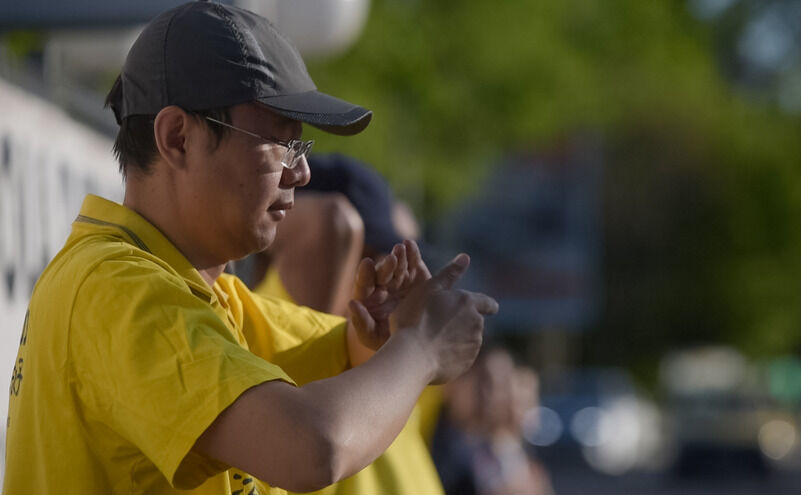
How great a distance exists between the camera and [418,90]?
17.1m

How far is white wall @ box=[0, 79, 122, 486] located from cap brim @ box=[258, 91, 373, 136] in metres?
1.79

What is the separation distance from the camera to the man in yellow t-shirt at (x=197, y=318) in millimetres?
1659

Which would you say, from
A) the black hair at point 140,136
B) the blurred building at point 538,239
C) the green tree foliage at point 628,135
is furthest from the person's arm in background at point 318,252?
the blurred building at point 538,239

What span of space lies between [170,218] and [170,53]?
252mm

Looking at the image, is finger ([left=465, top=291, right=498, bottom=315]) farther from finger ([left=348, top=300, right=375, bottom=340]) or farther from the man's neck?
the man's neck

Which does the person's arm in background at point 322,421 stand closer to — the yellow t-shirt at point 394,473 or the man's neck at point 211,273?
the man's neck at point 211,273

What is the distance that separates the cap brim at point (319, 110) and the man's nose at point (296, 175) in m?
0.07

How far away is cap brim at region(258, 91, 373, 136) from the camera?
74.2 inches

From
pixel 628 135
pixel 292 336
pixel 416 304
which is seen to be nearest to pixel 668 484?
pixel 628 135

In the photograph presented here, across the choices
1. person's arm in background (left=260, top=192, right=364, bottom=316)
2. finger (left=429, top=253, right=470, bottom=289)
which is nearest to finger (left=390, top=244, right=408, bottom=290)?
finger (left=429, top=253, right=470, bottom=289)

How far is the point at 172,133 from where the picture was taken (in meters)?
→ 1.92

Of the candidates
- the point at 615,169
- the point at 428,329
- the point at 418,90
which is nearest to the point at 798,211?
the point at 615,169

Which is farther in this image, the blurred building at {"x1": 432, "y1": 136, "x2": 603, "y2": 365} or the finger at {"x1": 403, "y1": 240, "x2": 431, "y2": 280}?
the blurred building at {"x1": 432, "y1": 136, "x2": 603, "y2": 365}

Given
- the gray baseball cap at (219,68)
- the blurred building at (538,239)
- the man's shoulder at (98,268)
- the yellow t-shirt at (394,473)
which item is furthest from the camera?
the blurred building at (538,239)
